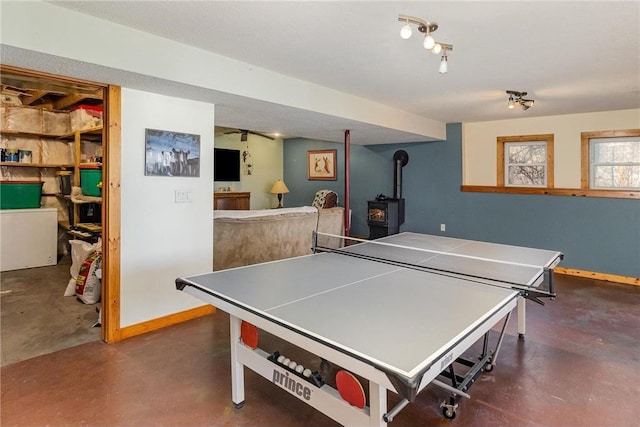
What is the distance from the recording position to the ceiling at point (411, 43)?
2047mm

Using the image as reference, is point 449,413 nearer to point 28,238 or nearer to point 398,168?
point 398,168

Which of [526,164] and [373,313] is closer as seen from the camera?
[373,313]

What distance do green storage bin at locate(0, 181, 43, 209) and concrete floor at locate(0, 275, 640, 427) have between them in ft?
11.5

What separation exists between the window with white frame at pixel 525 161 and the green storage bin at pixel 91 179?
19.0ft

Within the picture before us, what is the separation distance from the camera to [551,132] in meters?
5.30

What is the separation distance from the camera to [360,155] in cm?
752

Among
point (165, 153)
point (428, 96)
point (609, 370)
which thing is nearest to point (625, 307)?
point (609, 370)

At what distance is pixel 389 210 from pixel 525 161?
226 cm

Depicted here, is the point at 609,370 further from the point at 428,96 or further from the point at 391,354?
the point at 428,96

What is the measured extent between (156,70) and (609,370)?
371cm

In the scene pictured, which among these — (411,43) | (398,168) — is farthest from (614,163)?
(411,43)

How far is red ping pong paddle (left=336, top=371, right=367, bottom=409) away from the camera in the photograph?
4.63 feet

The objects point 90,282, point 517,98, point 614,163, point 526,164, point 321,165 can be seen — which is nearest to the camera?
point 90,282

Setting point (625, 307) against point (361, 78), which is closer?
point (361, 78)
